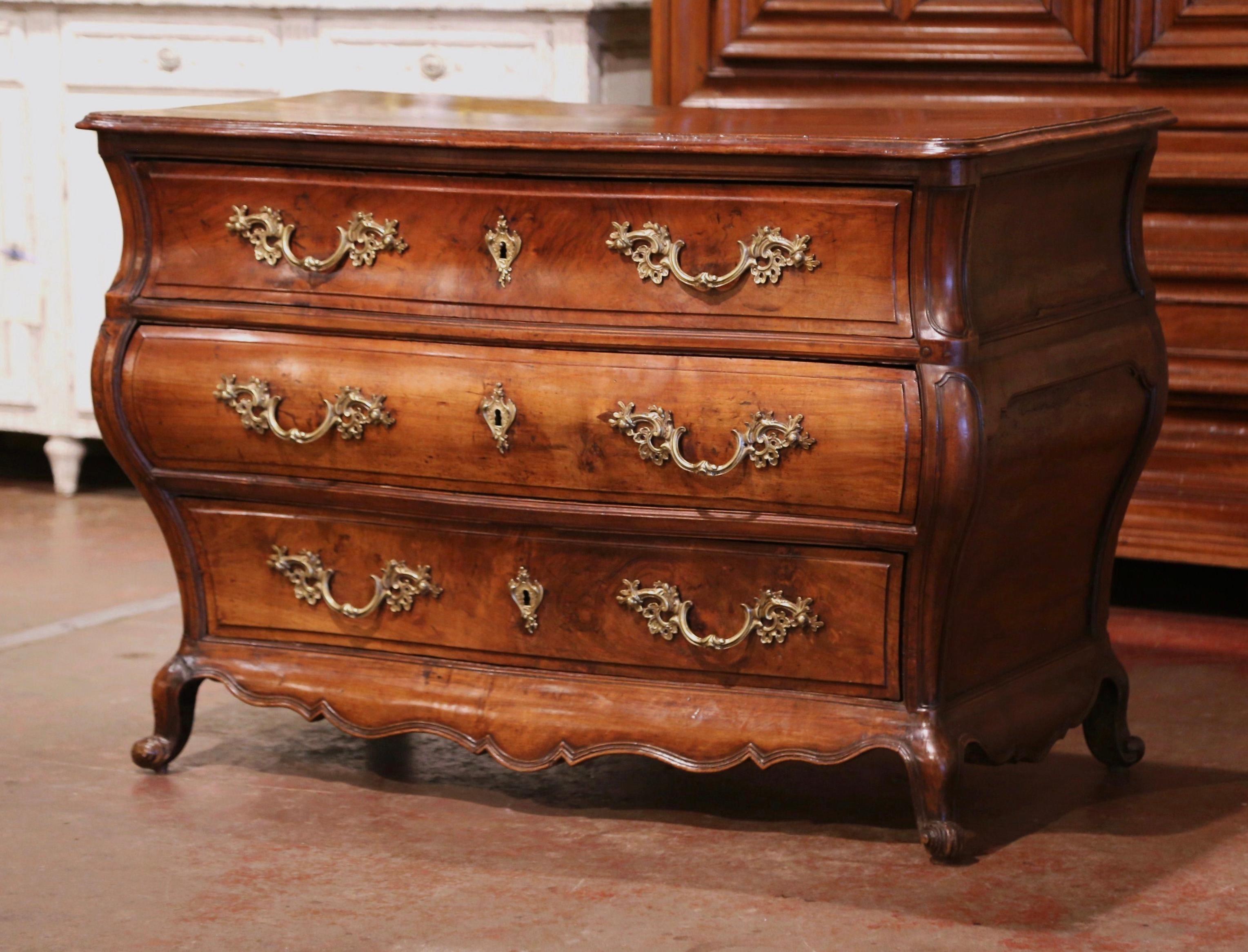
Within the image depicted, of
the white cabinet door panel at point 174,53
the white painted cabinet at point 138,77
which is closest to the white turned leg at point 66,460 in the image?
the white painted cabinet at point 138,77

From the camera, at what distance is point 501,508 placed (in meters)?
2.20

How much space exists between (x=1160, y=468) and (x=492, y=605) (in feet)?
4.73

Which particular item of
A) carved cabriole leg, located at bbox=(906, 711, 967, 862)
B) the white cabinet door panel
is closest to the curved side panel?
carved cabriole leg, located at bbox=(906, 711, 967, 862)

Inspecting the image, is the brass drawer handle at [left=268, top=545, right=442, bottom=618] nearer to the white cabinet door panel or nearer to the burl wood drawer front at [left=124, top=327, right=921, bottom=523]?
the burl wood drawer front at [left=124, top=327, right=921, bottom=523]

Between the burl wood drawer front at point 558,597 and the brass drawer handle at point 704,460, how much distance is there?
11 centimetres

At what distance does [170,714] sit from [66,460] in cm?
183

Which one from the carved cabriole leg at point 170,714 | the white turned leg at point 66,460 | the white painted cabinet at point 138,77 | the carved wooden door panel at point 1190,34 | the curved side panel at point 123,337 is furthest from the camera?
the white turned leg at point 66,460

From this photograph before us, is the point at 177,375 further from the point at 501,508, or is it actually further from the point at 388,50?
the point at 388,50

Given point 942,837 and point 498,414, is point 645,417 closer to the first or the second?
point 498,414

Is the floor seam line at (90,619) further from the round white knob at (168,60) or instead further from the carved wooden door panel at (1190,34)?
the carved wooden door panel at (1190,34)

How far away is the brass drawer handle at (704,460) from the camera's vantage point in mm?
2045

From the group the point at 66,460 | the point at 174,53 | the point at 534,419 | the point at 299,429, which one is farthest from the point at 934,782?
the point at 66,460

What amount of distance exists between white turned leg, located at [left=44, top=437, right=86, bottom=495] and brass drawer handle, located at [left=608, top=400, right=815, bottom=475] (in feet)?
7.66

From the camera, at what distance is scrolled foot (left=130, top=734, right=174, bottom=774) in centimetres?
244
